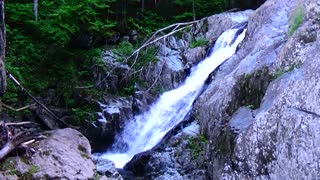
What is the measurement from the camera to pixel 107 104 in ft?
41.9

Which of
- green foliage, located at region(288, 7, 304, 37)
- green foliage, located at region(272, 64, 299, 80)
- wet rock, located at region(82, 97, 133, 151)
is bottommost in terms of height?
wet rock, located at region(82, 97, 133, 151)

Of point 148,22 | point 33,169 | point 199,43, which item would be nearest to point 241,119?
point 33,169

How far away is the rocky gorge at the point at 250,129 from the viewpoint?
4.98 meters

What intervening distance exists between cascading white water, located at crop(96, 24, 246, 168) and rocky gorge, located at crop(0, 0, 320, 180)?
1.16 m

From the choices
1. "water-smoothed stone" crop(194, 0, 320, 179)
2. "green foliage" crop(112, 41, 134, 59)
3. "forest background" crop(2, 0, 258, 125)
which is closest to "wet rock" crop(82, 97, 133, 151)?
"forest background" crop(2, 0, 258, 125)

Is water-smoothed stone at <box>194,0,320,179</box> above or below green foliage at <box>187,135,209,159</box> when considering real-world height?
above

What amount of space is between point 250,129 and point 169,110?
20.0 ft

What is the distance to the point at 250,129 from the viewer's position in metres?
5.62

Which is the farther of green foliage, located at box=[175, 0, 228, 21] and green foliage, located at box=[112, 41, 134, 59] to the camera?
green foliage, located at box=[175, 0, 228, 21]

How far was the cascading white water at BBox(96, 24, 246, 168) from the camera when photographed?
10.7m

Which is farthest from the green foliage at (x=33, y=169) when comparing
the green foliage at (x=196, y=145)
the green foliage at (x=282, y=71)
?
the green foliage at (x=282, y=71)

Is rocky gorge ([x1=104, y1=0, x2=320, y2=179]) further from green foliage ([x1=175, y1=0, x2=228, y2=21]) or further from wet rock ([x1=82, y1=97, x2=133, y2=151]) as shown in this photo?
green foliage ([x1=175, y1=0, x2=228, y2=21])

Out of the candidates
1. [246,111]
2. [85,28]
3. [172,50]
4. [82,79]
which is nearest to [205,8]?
[172,50]

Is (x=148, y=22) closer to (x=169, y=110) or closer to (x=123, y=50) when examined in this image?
(x=123, y=50)
